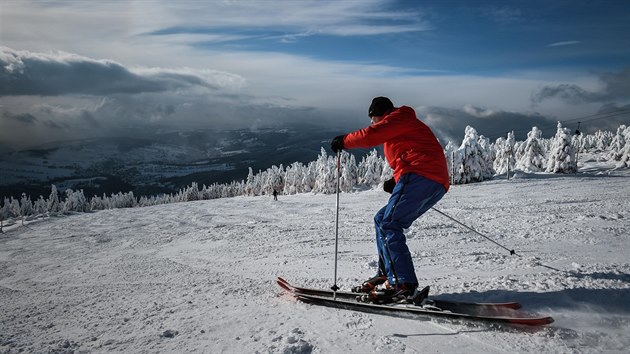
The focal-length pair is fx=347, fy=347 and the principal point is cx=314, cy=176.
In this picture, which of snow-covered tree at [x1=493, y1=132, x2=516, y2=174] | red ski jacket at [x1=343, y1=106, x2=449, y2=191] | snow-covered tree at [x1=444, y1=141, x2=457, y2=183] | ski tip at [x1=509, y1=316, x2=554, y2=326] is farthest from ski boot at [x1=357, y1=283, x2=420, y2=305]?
snow-covered tree at [x1=493, y1=132, x2=516, y2=174]

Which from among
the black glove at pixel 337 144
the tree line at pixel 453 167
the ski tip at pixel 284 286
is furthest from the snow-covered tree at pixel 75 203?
the black glove at pixel 337 144

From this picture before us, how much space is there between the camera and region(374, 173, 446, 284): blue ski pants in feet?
13.8

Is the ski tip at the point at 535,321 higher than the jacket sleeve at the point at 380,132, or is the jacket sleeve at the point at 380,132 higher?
the jacket sleeve at the point at 380,132

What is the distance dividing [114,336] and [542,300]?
488 cm

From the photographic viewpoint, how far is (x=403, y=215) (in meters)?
4.20

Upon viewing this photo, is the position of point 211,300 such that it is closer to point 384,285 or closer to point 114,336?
point 114,336

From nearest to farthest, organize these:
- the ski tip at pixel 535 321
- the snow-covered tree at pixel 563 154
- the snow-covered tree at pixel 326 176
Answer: the ski tip at pixel 535 321
the snow-covered tree at pixel 563 154
the snow-covered tree at pixel 326 176

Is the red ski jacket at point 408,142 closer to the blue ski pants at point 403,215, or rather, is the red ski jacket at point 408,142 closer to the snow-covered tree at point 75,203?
the blue ski pants at point 403,215

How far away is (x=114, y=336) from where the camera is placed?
3922 mm

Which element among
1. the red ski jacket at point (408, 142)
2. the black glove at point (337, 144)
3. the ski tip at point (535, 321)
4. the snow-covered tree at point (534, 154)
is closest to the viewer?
the ski tip at point (535, 321)

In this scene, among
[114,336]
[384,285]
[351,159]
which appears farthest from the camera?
[351,159]

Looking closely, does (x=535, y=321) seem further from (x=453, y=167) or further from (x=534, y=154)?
(x=534, y=154)

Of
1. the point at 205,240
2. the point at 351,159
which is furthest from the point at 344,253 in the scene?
the point at 351,159

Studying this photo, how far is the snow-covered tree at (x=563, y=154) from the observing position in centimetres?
4641
